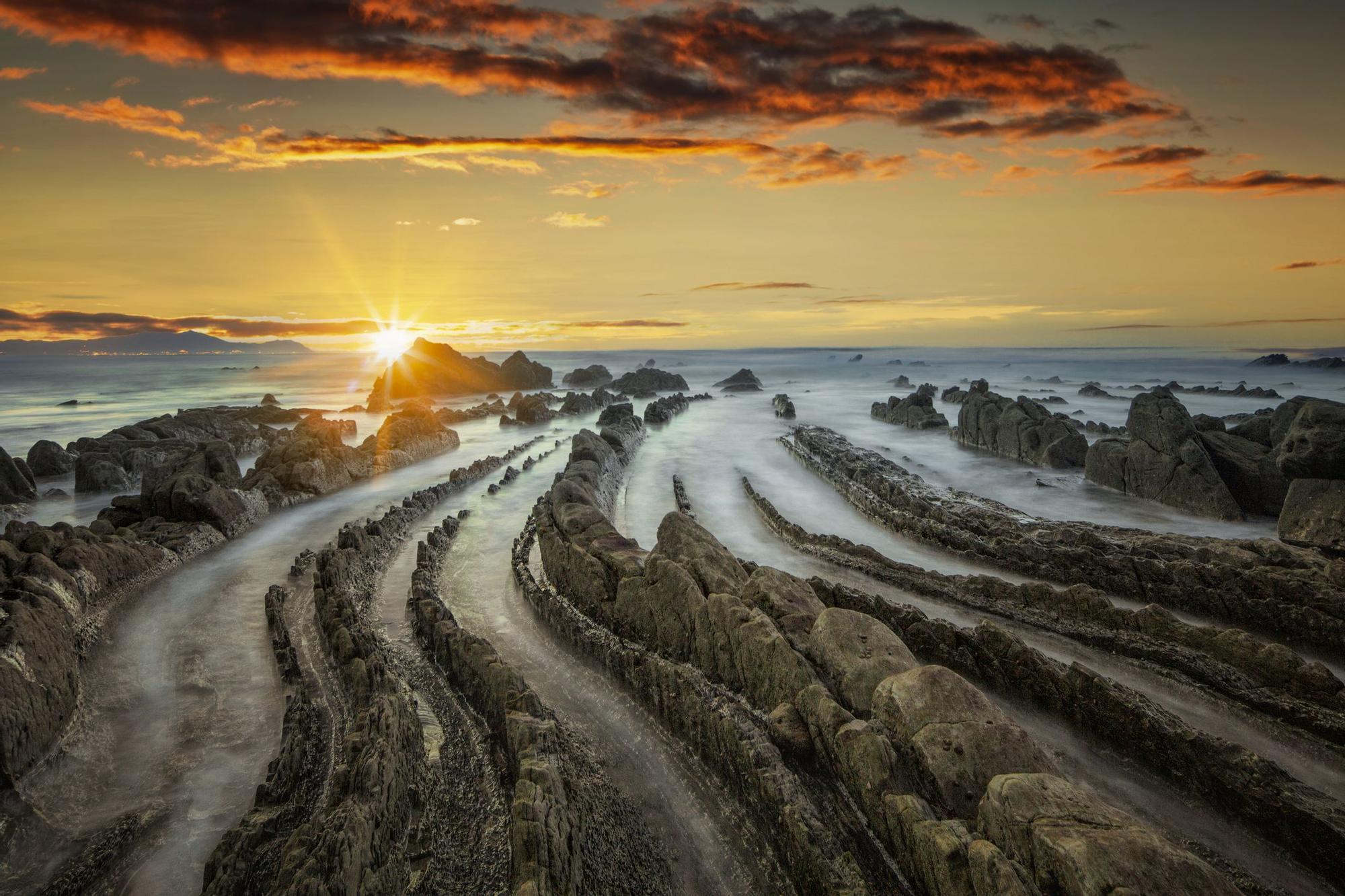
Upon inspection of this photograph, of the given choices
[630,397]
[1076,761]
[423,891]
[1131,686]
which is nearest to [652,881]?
[423,891]

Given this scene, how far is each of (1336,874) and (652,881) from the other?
8036 millimetres

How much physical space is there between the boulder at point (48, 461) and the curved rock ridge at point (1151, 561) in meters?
40.1

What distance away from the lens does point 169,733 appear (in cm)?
1029

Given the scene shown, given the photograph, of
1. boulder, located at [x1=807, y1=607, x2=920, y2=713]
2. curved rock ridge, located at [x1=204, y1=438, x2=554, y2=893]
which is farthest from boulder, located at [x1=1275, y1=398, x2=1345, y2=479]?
curved rock ridge, located at [x1=204, y1=438, x2=554, y2=893]

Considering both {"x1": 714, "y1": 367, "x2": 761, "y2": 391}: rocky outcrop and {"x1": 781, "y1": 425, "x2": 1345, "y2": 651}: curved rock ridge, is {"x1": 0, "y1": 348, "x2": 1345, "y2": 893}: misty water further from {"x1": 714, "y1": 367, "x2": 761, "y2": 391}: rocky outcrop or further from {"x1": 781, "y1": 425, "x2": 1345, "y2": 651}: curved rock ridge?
{"x1": 714, "y1": 367, "x2": 761, "y2": 391}: rocky outcrop

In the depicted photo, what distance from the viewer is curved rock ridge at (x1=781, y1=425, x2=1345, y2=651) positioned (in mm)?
12984

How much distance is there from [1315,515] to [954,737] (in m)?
18.6

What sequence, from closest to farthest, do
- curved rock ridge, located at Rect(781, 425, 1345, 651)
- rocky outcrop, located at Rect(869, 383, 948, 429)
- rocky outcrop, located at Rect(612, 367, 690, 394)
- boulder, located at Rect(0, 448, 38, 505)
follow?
curved rock ridge, located at Rect(781, 425, 1345, 651) → boulder, located at Rect(0, 448, 38, 505) → rocky outcrop, located at Rect(869, 383, 948, 429) → rocky outcrop, located at Rect(612, 367, 690, 394)

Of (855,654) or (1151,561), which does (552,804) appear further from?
(1151,561)

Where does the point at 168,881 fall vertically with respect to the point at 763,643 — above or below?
below

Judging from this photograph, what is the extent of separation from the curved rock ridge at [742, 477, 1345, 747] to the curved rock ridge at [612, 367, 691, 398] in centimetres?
7560

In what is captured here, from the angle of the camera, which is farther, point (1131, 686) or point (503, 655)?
point (503, 655)

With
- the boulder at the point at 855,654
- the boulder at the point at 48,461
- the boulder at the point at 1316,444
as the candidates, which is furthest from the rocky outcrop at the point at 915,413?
the boulder at the point at 48,461

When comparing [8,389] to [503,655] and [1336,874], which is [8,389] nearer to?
[503,655]
